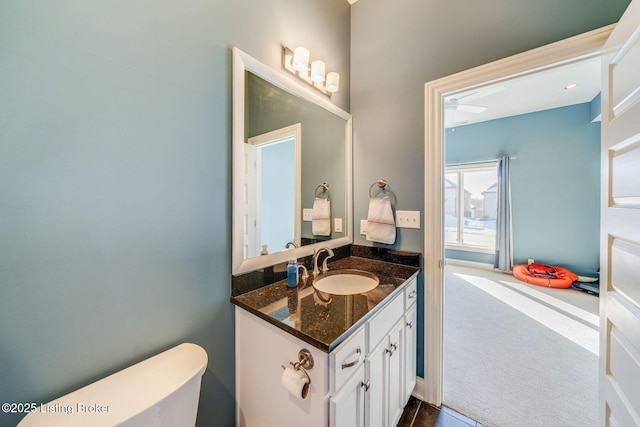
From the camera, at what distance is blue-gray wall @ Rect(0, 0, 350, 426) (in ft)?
1.96

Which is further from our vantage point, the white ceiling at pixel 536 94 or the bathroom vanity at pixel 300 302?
the white ceiling at pixel 536 94

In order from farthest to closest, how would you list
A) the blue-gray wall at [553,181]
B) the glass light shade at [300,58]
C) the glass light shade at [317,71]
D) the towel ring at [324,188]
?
1. the blue-gray wall at [553,181]
2. the towel ring at [324,188]
3. the glass light shade at [317,71]
4. the glass light shade at [300,58]

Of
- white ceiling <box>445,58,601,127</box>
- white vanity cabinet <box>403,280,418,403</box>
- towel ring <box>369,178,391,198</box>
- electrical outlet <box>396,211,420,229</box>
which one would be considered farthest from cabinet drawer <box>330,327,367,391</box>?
white ceiling <box>445,58,601,127</box>

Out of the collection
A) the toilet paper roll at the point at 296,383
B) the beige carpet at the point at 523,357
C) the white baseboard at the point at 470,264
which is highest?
the toilet paper roll at the point at 296,383

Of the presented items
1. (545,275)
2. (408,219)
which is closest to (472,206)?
(545,275)

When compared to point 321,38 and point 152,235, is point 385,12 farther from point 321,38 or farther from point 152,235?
point 152,235

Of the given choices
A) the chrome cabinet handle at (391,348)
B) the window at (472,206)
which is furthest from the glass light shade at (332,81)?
the window at (472,206)

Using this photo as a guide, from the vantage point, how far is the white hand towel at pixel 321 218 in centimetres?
160

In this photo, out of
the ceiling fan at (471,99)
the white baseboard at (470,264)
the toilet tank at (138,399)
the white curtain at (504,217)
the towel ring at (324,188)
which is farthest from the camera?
the white baseboard at (470,264)

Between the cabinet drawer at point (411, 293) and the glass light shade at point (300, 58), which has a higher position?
the glass light shade at point (300, 58)

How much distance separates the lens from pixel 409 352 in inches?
55.2

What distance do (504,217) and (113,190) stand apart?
5181 millimetres

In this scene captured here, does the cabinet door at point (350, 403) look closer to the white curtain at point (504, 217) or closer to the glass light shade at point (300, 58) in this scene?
the glass light shade at point (300, 58)

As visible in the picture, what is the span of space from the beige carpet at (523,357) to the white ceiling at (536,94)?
8.19 feet
